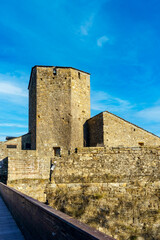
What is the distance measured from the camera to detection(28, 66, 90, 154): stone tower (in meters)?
18.6

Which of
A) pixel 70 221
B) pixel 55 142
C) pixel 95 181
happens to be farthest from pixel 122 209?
pixel 55 142

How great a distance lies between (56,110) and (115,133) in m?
5.09

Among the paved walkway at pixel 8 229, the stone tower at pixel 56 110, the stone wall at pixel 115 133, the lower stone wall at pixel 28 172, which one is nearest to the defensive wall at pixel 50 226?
the paved walkway at pixel 8 229

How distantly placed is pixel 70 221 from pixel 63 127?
15935mm

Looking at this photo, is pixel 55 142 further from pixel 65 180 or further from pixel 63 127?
Answer: pixel 65 180

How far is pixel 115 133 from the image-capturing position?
1731 cm

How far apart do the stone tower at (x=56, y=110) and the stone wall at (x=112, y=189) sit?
35.9ft

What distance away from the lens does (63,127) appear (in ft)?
61.6

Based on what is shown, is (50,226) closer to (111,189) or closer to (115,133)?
(111,189)

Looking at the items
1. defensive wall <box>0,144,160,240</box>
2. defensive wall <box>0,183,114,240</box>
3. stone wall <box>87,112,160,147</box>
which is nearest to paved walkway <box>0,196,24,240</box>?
defensive wall <box>0,183,114,240</box>

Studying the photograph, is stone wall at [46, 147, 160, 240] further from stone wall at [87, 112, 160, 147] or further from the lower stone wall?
stone wall at [87, 112, 160, 147]

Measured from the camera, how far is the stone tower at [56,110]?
18.6 m

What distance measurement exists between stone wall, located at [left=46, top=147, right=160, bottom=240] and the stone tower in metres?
10.9

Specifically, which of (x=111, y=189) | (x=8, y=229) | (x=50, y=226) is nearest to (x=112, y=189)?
(x=111, y=189)
